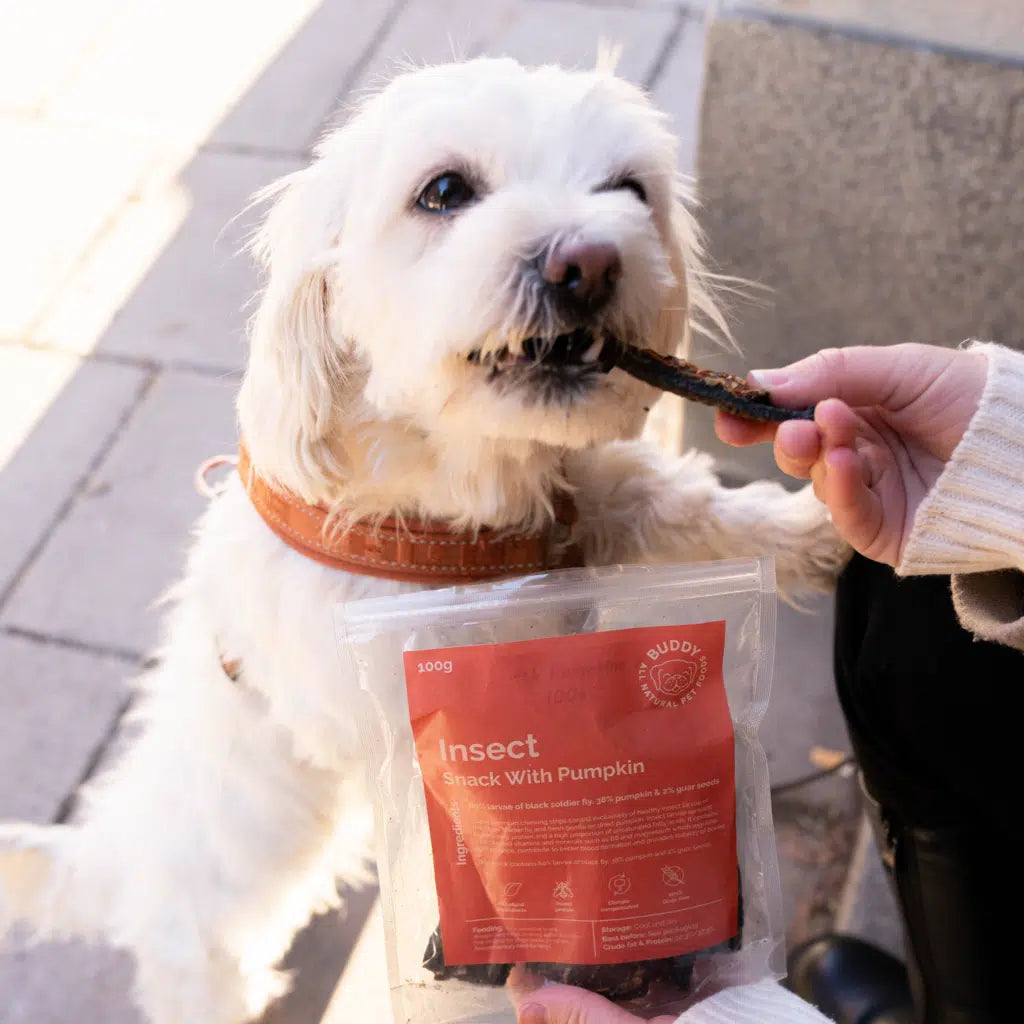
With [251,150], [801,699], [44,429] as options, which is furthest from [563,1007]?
[251,150]

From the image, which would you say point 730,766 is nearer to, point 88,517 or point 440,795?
point 440,795

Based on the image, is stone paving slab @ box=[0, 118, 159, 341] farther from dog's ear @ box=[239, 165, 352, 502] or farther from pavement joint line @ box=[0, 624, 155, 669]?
dog's ear @ box=[239, 165, 352, 502]

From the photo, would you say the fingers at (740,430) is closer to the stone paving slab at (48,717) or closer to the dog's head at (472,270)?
the dog's head at (472,270)

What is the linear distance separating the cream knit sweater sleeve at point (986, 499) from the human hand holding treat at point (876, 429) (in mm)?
65

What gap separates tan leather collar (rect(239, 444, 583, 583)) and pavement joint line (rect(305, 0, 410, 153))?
1.75m

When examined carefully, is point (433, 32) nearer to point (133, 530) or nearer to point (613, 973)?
point (133, 530)

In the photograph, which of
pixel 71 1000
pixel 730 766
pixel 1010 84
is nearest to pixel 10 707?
pixel 71 1000

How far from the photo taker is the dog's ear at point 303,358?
1.22 m

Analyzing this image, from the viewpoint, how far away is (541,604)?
1.15 m

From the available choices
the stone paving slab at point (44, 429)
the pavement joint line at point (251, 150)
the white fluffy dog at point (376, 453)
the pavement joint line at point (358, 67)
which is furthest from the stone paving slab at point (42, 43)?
the white fluffy dog at point (376, 453)

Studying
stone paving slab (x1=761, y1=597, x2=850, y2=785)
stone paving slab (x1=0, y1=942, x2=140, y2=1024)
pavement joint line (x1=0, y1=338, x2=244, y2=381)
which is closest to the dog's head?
stone paving slab (x1=761, y1=597, x2=850, y2=785)

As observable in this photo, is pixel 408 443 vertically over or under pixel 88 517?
over

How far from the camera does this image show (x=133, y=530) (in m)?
2.30

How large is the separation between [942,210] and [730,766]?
41.1 inches
